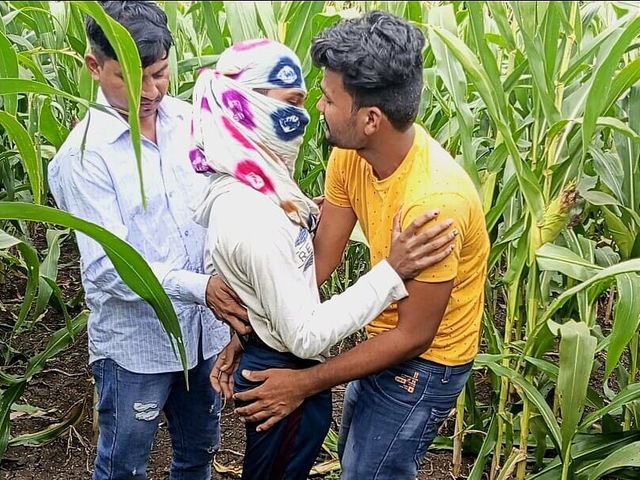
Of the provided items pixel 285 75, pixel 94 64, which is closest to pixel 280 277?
pixel 285 75

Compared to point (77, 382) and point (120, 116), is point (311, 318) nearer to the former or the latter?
point (120, 116)

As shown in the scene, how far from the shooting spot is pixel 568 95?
1502 mm

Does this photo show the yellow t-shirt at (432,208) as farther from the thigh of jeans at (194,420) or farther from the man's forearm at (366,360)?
the thigh of jeans at (194,420)

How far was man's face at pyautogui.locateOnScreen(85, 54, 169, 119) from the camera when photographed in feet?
4.11

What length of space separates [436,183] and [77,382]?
153 cm

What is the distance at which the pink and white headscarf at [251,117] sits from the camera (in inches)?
42.1

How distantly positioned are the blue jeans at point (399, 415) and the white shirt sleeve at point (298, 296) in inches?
7.8

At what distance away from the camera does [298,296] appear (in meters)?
1.07

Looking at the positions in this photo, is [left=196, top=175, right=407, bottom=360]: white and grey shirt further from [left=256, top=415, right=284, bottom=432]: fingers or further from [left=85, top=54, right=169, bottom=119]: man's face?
[left=85, top=54, right=169, bottom=119]: man's face

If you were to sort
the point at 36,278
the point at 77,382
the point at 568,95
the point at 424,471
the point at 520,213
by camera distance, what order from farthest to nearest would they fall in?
the point at 77,382, the point at 424,471, the point at 520,213, the point at 568,95, the point at 36,278

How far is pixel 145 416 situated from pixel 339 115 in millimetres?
672

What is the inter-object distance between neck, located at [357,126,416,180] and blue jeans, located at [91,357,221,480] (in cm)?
57

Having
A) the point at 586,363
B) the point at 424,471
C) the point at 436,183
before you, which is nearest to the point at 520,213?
the point at 586,363

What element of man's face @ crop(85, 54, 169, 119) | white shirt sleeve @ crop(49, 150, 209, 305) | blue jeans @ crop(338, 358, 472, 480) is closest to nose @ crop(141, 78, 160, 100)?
man's face @ crop(85, 54, 169, 119)
